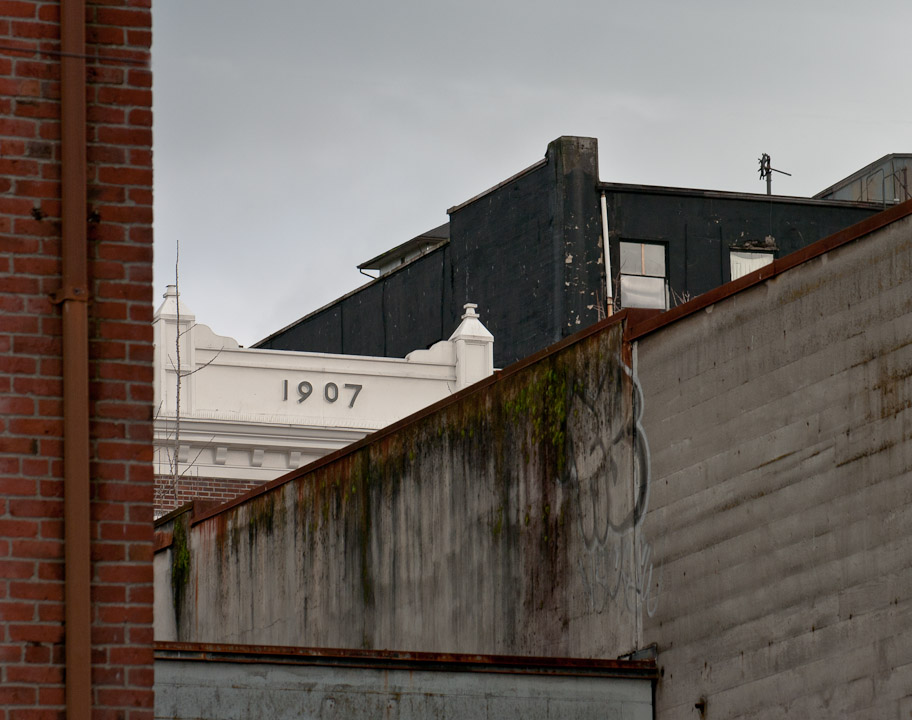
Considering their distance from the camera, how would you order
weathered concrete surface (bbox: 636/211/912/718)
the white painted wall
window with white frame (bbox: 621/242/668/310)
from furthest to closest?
1. window with white frame (bbox: 621/242/668/310)
2. the white painted wall
3. weathered concrete surface (bbox: 636/211/912/718)

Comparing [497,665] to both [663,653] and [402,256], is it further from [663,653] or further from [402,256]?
[402,256]

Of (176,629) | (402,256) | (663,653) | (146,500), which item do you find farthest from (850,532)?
(402,256)

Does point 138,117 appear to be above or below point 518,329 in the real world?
below

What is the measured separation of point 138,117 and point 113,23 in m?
0.43

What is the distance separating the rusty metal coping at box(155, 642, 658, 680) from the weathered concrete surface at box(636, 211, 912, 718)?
1.36ft

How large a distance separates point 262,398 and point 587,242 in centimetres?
808

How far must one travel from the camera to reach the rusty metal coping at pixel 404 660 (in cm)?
1236

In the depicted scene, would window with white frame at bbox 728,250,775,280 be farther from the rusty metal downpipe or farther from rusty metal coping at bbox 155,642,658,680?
the rusty metal downpipe

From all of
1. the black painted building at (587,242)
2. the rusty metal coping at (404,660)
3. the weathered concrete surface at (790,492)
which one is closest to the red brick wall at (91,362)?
the weathered concrete surface at (790,492)

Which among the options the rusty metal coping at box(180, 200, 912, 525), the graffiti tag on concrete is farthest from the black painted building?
the graffiti tag on concrete

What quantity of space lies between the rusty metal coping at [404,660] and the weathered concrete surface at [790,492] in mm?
416

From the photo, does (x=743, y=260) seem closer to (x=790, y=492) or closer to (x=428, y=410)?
(x=428, y=410)

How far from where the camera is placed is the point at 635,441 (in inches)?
529

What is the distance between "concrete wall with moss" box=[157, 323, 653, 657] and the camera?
13805mm
